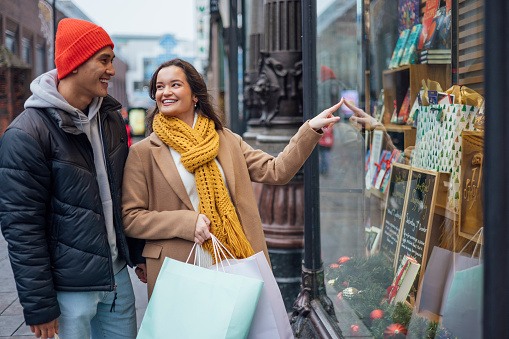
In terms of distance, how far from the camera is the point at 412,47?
Result: 132 inches

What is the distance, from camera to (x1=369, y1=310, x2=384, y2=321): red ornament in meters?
3.12

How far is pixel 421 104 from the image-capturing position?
310 centimetres

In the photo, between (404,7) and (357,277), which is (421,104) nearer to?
(404,7)

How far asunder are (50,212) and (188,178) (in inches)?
25.8

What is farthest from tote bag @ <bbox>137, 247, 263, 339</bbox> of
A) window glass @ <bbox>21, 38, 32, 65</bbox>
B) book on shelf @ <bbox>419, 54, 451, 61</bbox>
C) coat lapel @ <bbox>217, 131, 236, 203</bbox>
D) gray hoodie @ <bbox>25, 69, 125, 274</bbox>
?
window glass @ <bbox>21, 38, 32, 65</bbox>

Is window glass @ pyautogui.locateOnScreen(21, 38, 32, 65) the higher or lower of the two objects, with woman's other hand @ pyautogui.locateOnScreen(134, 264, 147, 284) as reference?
higher

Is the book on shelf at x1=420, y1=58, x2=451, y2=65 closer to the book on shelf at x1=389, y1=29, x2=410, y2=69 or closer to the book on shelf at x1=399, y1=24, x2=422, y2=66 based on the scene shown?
the book on shelf at x1=399, y1=24, x2=422, y2=66

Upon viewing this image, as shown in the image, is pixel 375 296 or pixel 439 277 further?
pixel 375 296

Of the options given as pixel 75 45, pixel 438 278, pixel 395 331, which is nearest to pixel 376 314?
pixel 395 331

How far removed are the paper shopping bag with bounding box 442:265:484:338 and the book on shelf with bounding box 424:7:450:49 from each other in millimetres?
1320

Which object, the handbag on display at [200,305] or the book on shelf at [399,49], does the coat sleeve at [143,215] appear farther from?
the book on shelf at [399,49]

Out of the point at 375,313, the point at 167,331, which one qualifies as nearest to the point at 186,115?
the point at 167,331

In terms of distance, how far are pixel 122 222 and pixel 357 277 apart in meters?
1.82

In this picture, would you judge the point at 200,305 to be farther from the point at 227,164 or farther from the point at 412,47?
the point at 412,47
